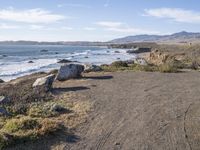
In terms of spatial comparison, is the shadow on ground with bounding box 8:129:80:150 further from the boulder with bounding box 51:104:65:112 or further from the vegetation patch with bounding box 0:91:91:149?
the boulder with bounding box 51:104:65:112

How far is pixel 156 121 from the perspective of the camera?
1558 centimetres

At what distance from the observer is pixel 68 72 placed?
90.1ft

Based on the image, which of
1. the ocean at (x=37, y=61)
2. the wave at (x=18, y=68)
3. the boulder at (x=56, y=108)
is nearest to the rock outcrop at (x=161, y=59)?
the ocean at (x=37, y=61)

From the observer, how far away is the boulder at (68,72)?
88.5 feet

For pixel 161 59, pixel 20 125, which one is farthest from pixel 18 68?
pixel 20 125

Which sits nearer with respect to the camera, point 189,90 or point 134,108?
point 134,108

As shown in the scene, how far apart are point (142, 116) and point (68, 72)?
11859 mm

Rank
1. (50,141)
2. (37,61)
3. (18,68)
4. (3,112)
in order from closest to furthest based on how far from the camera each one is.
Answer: (50,141), (3,112), (18,68), (37,61)

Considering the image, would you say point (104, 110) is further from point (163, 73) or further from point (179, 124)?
point (163, 73)

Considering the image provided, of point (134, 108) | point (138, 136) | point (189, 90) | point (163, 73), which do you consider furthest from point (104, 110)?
point (163, 73)

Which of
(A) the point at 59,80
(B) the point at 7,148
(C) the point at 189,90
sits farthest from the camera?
(A) the point at 59,80

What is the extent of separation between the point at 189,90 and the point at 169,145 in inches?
414

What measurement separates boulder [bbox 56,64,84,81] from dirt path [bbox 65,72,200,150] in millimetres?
1861

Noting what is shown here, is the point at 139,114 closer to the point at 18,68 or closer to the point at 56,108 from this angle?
the point at 56,108
